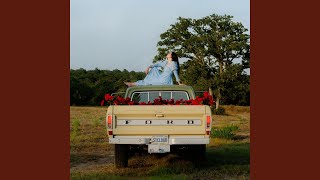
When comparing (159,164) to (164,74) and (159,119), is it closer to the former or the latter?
(159,119)

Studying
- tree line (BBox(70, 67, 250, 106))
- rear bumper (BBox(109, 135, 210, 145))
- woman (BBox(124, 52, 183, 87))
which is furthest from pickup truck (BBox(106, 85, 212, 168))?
tree line (BBox(70, 67, 250, 106))

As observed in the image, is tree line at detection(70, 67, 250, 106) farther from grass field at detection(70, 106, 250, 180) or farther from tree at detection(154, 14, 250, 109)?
grass field at detection(70, 106, 250, 180)

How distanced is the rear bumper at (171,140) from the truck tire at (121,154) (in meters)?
0.63

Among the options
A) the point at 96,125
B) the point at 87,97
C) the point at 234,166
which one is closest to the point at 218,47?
the point at 87,97

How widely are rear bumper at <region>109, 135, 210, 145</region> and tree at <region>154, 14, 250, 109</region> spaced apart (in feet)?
130

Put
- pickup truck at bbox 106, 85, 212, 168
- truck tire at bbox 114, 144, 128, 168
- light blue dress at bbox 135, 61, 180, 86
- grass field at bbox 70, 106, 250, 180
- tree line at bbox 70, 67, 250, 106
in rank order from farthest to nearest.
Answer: tree line at bbox 70, 67, 250, 106
light blue dress at bbox 135, 61, 180, 86
truck tire at bbox 114, 144, 128, 168
grass field at bbox 70, 106, 250, 180
pickup truck at bbox 106, 85, 212, 168

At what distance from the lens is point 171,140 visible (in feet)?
30.5

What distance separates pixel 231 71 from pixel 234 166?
39536 millimetres

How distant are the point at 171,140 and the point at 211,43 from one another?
136ft

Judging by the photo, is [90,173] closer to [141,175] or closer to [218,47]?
[141,175]

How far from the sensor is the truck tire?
9977 millimetres

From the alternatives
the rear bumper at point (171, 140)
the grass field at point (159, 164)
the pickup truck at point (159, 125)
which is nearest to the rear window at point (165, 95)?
the grass field at point (159, 164)

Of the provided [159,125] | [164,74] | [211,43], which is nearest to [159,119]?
[159,125]

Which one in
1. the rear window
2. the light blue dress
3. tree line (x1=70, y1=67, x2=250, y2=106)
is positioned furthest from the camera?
tree line (x1=70, y1=67, x2=250, y2=106)
